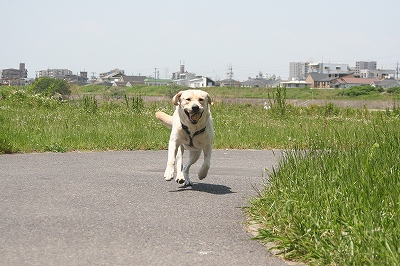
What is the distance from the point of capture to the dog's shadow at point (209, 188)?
8852 mm

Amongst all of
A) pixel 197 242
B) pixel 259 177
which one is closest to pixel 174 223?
pixel 197 242

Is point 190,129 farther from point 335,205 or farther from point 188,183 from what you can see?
point 335,205

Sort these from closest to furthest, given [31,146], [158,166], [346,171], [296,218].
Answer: [296,218] < [346,171] < [158,166] < [31,146]

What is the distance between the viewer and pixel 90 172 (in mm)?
10484

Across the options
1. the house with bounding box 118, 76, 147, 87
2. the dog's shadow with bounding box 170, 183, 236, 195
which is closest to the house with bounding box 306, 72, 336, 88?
the house with bounding box 118, 76, 147, 87

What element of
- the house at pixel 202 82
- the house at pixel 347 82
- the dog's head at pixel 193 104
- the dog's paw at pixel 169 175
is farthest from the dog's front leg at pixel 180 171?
the house at pixel 347 82

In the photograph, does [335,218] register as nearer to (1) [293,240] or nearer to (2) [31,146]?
(1) [293,240]

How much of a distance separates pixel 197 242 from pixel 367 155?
2393mm

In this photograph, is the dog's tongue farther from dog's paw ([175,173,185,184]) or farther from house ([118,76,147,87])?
house ([118,76,147,87])

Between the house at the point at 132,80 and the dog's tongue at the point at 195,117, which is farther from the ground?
the house at the point at 132,80

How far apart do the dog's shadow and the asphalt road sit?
0.02 meters

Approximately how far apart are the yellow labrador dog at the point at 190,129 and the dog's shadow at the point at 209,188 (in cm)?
12

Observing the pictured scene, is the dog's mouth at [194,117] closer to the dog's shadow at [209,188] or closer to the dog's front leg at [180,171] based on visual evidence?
the dog's front leg at [180,171]

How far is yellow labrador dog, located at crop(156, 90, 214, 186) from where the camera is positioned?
8531mm
